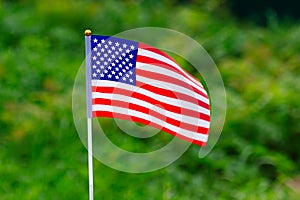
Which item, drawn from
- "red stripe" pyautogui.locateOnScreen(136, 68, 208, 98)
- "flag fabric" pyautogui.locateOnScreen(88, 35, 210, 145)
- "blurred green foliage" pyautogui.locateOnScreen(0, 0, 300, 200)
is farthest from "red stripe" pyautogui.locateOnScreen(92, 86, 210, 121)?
"blurred green foliage" pyautogui.locateOnScreen(0, 0, 300, 200)

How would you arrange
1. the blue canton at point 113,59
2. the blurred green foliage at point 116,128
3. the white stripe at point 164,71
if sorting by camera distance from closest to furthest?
the blue canton at point 113,59, the white stripe at point 164,71, the blurred green foliage at point 116,128

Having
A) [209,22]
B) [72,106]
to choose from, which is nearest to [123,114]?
[72,106]

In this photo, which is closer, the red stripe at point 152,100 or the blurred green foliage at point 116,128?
the red stripe at point 152,100

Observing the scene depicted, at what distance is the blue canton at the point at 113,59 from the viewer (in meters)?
4.18

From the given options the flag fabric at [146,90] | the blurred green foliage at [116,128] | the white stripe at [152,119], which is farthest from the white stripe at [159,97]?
the blurred green foliage at [116,128]

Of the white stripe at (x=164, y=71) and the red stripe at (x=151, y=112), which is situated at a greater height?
the white stripe at (x=164, y=71)

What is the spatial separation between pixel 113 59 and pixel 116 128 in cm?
243

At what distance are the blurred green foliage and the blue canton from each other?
1528mm

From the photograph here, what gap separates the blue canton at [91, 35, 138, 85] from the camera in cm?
418

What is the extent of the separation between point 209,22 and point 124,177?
3.81m

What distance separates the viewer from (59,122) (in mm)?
6641

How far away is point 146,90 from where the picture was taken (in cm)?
433

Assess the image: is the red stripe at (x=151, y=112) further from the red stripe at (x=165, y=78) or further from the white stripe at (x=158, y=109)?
the red stripe at (x=165, y=78)

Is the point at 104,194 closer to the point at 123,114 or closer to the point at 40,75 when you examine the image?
the point at 123,114
